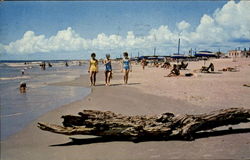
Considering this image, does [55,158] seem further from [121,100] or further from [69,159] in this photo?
[121,100]

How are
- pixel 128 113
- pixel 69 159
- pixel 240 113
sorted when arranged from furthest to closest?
pixel 128 113, pixel 240 113, pixel 69 159

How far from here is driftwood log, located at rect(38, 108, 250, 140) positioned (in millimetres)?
5363

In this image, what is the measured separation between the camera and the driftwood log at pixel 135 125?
536cm

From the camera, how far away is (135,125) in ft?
17.6

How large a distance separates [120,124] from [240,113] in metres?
2.58

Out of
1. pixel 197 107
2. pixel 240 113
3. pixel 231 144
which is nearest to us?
pixel 231 144

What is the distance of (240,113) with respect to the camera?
230 inches

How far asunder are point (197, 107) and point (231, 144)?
3.80 metres

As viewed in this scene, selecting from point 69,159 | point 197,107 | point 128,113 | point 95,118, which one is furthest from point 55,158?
point 197,107

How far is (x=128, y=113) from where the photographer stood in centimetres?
810

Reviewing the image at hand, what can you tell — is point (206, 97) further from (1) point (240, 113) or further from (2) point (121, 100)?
(1) point (240, 113)

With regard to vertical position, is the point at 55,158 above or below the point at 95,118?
below

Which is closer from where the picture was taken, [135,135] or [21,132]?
[135,135]

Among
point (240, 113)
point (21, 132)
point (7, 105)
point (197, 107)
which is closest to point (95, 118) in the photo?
point (21, 132)
